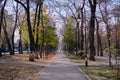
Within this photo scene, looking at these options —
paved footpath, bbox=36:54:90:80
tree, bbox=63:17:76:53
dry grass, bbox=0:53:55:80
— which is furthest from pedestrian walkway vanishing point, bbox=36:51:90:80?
tree, bbox=63:17:76:53

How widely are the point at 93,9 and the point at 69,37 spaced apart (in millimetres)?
38217

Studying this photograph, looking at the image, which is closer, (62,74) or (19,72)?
(62,74)

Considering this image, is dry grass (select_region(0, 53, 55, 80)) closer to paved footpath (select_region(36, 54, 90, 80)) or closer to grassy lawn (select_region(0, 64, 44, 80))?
grassy lawn (select_region(0, 64, 44, 80))

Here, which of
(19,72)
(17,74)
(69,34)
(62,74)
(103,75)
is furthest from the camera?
(69,34)

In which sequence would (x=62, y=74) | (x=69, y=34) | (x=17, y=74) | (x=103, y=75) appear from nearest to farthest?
(x=17, y=74) → (x=103, y=75) → (x=62, y=74) → (x=69, y=34)

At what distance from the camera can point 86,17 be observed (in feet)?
210

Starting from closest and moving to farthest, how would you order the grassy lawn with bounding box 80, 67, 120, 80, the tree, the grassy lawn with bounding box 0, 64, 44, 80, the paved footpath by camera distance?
the grassy lawn with bounding box 0, 64, 44, 80
the paved footpath
the grassy lawn with bounding box 80, 67, 120, 80
the tree

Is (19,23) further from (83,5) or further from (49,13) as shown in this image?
(83,5)

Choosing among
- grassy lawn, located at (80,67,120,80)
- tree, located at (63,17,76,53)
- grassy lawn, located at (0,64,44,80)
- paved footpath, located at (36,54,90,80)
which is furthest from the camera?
tree, located at (63,17,76,53)

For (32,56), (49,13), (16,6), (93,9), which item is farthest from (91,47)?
(16,6)

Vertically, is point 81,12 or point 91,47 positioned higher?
point 81,12

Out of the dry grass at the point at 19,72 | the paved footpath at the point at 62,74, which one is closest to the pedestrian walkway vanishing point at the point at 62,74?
the paved footpath at the point at 62,74

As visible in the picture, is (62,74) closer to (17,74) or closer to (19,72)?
(17,74)

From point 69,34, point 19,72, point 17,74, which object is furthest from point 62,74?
point 69,34
